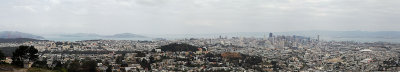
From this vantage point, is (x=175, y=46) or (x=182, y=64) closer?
(x=182, y=64)

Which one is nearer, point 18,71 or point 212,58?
point 18,71

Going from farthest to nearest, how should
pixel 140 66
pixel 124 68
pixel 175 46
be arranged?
1. pixel 175 46
2. pixel 140 66
3. pixel 124 68

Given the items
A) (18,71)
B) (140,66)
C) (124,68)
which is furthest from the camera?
(140,66)

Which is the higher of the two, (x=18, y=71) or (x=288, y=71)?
(x=18, y=71)

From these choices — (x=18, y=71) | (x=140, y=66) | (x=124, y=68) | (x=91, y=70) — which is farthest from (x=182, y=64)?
(x=18, y=71)

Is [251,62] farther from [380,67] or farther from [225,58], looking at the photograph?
[380,67]

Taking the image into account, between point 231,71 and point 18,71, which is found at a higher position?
point 18,71

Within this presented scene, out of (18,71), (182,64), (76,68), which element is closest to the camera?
(18,71)

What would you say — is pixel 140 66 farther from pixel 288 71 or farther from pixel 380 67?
pixel 380 67

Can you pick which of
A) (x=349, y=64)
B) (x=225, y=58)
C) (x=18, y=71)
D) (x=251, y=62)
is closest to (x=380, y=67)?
(x=349, y=64)
